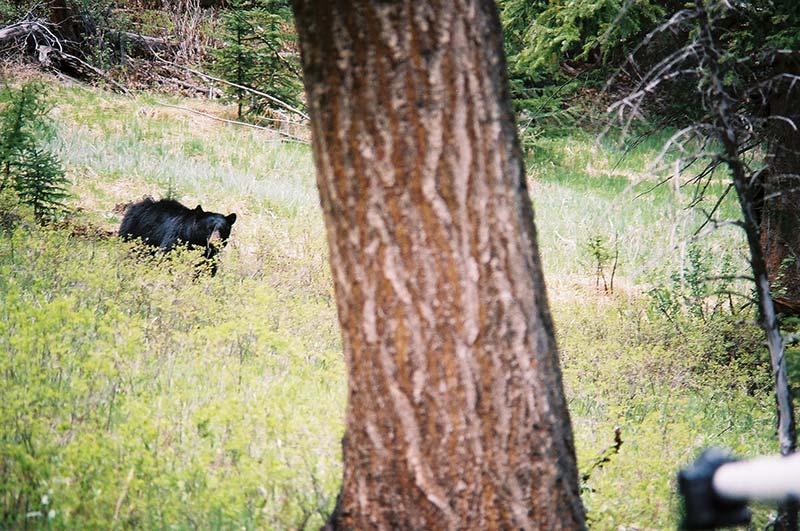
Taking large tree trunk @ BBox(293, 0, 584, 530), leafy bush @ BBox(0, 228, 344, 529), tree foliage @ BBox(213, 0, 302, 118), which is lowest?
leafy bush @ BBox(0, 228, 344, 529)

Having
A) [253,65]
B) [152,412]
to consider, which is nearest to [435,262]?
[152,412]

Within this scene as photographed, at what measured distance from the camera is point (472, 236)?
254 centimetres

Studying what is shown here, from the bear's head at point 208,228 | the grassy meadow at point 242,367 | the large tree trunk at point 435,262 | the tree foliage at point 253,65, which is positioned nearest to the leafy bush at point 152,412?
the grassy meadow at point 242,367

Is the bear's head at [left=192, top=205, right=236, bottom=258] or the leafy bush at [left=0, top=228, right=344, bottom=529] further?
the bear's head at [left=192, top=205, right=236, bottom=258]

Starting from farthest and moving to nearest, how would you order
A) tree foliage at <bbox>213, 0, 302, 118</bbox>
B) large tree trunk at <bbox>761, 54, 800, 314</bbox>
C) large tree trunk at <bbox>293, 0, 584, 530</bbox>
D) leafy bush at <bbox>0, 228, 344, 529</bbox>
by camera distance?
1. tree foliage at <bbox>213, 0, 302, 118</bbox>
2. large tree trunk at <bbox>761, 54, 800, 314</bbox>
3. leafy bush at <bbox>0, 228, 344, 529</bbox>
4. large tree trunk at <bbox>293, 0, 584, 530</bbox>

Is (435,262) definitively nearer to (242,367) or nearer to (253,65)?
(242,367)

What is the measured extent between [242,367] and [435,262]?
3308 millimetres

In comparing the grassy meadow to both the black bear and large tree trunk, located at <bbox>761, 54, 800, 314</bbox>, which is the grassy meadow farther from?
large tree trunk, located at <bbox>761, 54, 800, 314</bbox>

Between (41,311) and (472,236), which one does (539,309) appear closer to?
(472,236)

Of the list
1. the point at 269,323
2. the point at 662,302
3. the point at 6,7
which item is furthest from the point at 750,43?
the point at 6,7

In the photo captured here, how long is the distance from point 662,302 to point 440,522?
7.44 metres

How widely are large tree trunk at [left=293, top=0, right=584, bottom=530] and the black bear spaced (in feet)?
20.9

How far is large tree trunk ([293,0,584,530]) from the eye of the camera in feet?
8.17

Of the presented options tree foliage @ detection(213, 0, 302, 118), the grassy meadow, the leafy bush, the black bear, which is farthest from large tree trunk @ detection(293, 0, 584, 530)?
tree foliage @ detection(213, 0, 302, 118)
